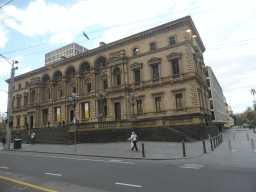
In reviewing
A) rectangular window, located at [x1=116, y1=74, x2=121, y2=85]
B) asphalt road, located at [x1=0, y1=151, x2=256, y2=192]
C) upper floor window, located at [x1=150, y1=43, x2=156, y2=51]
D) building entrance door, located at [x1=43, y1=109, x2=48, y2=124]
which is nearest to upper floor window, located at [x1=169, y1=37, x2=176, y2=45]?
upper floor window, located at [x1=150, y1=43, x2=156, y2=51]

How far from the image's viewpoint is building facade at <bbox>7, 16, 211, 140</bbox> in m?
27.5

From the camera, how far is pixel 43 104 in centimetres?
4397

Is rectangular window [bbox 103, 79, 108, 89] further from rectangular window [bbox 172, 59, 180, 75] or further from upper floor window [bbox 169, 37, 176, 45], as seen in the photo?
upper floor window [bbox 169, 37, 176, 45]

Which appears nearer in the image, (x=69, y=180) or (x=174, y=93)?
(x=69, y=180)

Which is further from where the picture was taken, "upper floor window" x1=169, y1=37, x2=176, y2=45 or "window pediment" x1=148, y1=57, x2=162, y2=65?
"window pediment" x1=148, y1=57, x2=162, y2=65

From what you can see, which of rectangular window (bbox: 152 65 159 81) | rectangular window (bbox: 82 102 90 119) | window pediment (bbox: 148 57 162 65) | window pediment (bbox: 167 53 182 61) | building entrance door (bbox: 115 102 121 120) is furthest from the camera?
rectangular window (bbox: 82 102 90 119)

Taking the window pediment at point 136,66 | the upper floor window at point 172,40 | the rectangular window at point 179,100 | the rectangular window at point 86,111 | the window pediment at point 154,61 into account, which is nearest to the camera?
the rectangular window at point 179,100

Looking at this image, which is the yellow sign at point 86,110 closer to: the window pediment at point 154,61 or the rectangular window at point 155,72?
the rectangular window at point 155,72

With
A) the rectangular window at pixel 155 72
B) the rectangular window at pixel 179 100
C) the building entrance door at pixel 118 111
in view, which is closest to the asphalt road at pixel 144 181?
the rectangular window at pixel 179 100

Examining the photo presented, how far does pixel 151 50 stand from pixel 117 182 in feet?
89.5

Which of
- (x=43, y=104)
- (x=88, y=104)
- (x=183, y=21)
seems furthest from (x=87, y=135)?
(x=43, y=104)

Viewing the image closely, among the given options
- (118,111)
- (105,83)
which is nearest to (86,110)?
(105,83)

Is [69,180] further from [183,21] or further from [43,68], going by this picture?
[43,68]

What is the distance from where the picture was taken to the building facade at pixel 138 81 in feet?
90.1
